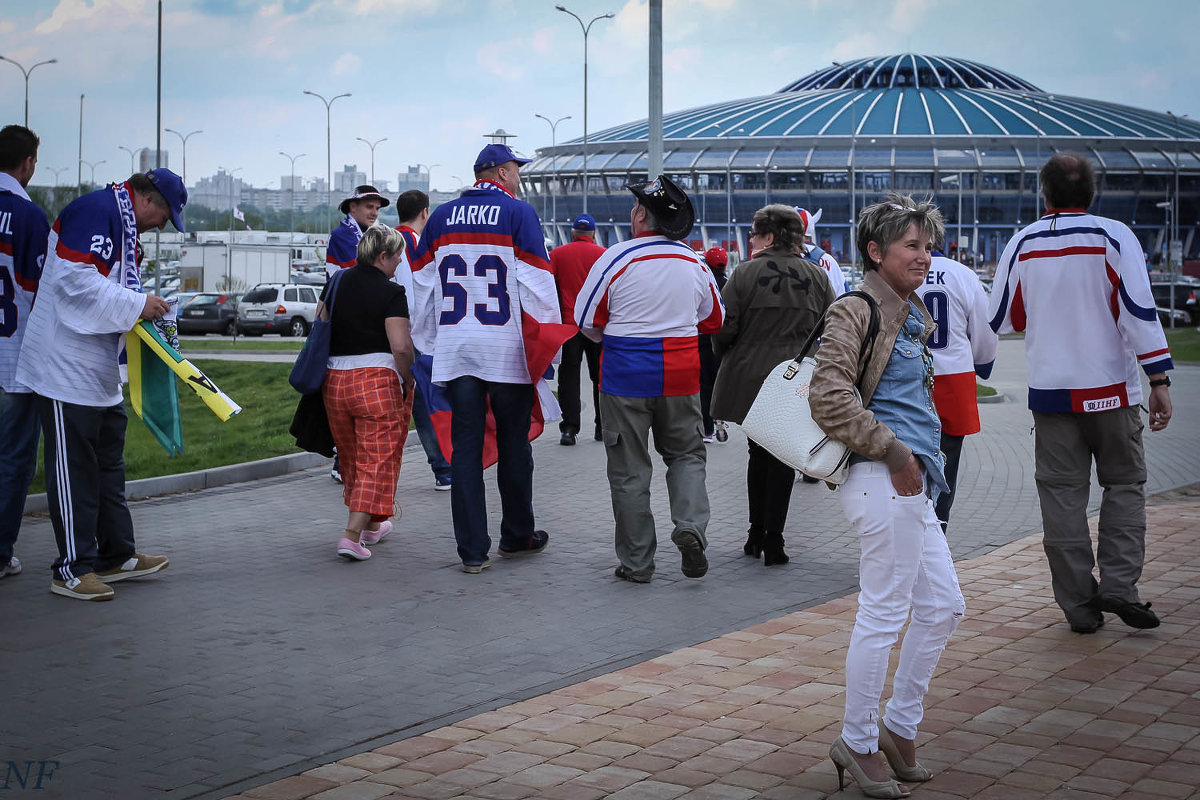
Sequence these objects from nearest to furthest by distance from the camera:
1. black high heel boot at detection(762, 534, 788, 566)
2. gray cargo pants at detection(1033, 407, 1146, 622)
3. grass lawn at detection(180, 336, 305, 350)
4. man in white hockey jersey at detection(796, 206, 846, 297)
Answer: gray cargo pants at detection(1033, 407, 1146, 622) < black high heel boot at detection(762, 534, 788, 566) < man in white hockey jersey at detection(796, 206, 846, 297) < grass lawn at detection(180, 336, 305, 350)

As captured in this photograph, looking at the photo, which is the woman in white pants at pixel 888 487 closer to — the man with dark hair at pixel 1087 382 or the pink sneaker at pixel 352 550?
the man with dark hair at pixel 1087 382

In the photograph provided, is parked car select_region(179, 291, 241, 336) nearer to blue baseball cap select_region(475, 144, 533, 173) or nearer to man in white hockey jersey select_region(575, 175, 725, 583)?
blue baseball cap select_region(475, 144, 533, 173)

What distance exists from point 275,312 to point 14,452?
34209mm

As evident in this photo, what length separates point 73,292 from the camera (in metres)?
6.61

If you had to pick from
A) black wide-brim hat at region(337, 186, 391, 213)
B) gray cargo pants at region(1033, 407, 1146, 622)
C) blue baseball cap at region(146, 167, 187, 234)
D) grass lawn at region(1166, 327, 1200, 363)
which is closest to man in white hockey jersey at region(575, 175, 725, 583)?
gray cargo pants at region(1033, 407, 1146, 622)

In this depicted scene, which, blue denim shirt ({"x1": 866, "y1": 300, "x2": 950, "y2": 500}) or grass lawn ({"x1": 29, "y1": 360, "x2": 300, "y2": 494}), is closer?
blue denim shirt ({"x1": 866, "y1": 300, "x2": 950, "y2": 500})

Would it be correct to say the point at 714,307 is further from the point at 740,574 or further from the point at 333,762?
the point at 333,762

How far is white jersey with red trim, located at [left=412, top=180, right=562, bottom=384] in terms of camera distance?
7.66 m

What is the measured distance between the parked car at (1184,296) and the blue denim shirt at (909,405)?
4449 centimetres

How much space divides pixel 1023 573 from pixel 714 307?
2.29 m

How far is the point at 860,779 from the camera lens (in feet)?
13.3

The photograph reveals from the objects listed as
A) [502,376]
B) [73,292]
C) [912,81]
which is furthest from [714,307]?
[912,81]

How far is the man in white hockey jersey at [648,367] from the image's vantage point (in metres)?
7.32

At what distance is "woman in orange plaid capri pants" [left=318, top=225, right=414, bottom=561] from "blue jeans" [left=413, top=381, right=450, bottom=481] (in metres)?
2.39
